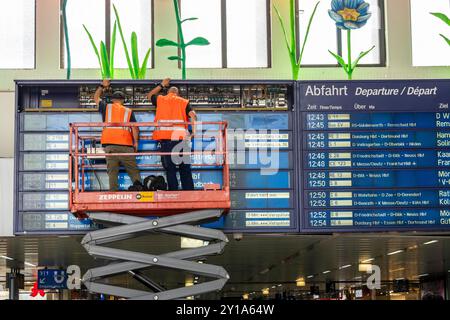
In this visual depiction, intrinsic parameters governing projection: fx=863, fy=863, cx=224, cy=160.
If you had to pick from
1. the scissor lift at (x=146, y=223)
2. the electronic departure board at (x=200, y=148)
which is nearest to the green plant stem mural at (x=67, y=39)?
the electronic departure board at (x=200, y=148)

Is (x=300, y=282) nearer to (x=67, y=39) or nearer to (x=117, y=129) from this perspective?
(x=67, y=39)

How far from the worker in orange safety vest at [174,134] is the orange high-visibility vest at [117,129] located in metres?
0.59

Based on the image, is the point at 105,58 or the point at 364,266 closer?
the point at 105,58

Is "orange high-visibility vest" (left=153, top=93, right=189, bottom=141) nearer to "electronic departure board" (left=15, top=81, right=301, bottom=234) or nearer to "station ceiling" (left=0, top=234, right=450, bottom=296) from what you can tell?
"electronic departure board" (left=15, top=81, right=301, bottom=234)

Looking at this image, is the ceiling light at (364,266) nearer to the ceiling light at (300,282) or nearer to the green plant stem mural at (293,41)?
the ceiling light at (300,282)

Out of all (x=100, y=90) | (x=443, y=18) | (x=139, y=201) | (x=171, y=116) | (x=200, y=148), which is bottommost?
(x=139, y=201)

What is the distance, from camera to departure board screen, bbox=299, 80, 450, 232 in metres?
18.8

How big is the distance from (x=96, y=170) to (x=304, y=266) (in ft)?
52.1

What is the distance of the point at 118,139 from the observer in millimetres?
18000

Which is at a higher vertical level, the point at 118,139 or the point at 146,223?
the point at 118,139

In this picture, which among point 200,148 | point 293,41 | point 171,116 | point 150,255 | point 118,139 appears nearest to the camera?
point 150,255

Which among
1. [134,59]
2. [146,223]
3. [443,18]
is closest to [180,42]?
[134,59]

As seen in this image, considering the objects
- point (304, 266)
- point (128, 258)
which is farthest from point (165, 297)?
point (304, 266)

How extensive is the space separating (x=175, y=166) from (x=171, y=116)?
1.07 m
